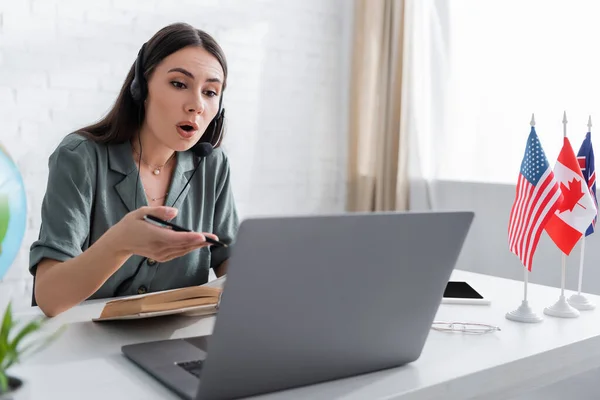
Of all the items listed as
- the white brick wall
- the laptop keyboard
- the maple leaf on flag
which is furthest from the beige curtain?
the laptop keyboard

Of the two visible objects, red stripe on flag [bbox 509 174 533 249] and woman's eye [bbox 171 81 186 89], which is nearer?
red stripe on flag [bbox 509 174 533 249]

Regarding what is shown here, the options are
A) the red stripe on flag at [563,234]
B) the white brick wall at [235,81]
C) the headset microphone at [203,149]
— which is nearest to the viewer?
the red stripe on flag at [563,234]

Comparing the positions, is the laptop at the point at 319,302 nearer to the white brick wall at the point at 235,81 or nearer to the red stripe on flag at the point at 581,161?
the red stripe on flag at the point at 581,161

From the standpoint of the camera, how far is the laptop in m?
0.73

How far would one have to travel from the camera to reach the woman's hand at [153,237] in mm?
945

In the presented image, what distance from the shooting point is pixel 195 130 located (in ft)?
4.92

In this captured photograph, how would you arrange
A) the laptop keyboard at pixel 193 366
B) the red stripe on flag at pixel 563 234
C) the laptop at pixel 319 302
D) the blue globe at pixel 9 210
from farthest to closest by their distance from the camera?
the red stripe on flag at pixel 563 234, the blue globe at pixel 9 210, the laptop keyboard at pixel 193 366, the laptop at pixel 319 302

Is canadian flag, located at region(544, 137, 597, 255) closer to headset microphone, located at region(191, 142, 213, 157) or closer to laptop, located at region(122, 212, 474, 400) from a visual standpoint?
laptop, located at region(122, 212, 474, 400)

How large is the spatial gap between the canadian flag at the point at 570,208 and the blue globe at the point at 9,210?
99 cm

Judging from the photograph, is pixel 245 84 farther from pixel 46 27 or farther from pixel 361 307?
pixel 361 307

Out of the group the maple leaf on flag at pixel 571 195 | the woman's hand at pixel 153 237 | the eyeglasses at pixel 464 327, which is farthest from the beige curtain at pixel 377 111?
the woman's hand at pixel 153 237

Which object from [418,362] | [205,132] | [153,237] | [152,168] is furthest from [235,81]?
[418,362]

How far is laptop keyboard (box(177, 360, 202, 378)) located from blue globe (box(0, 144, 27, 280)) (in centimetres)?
32

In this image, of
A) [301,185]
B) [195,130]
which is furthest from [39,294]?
[301,185]
